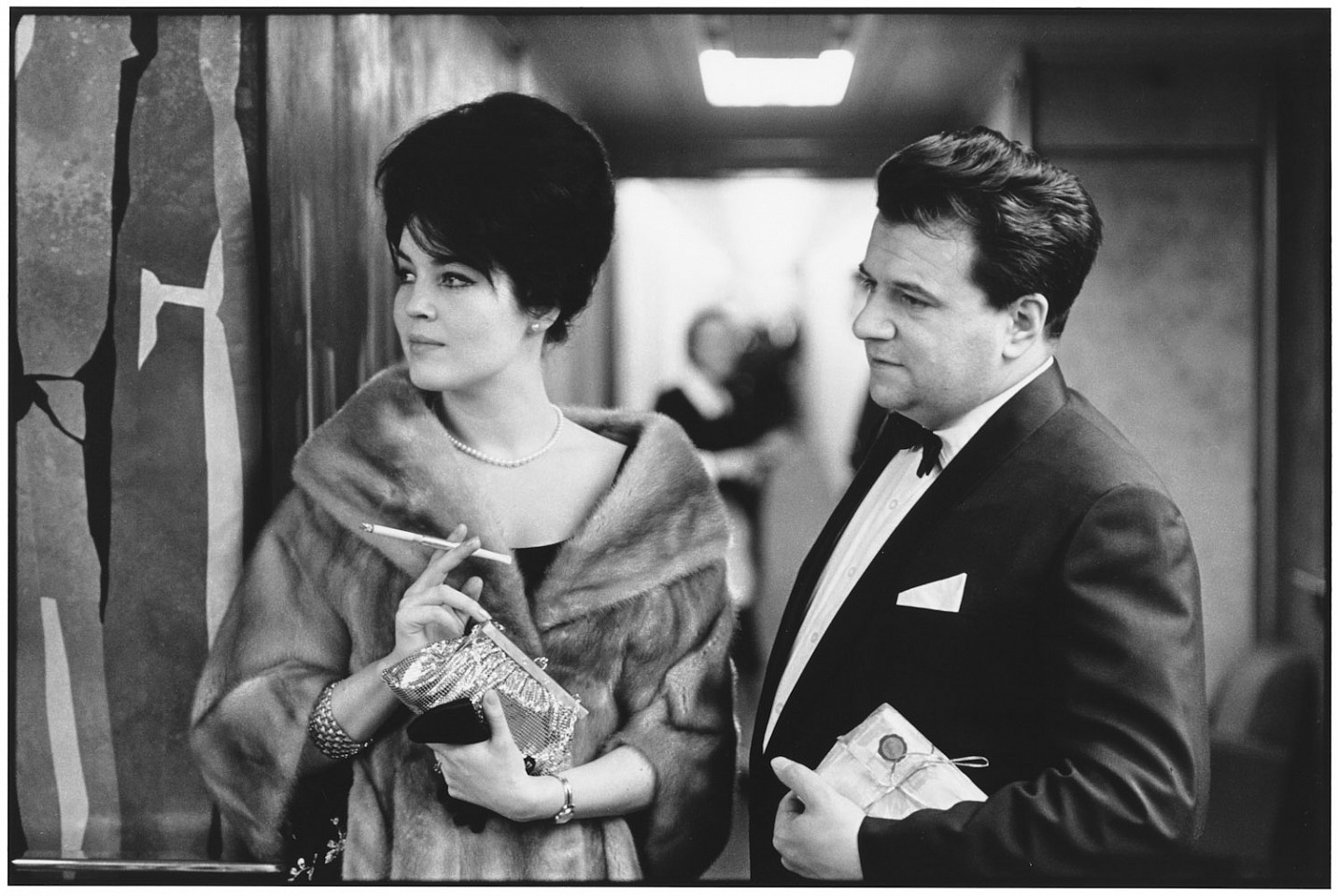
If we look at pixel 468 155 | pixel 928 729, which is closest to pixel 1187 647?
pixel 928 729

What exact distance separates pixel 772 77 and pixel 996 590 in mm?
1150

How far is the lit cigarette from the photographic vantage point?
8.09 feet

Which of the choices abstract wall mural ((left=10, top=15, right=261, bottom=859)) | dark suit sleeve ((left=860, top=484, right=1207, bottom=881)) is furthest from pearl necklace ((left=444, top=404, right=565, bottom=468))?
dark suit sleeve ((left=860, top=484, right=1207, bottom=881))

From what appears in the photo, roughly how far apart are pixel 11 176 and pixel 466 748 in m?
1.56

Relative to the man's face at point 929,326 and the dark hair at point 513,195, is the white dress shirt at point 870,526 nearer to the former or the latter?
the man's face at point 929,326

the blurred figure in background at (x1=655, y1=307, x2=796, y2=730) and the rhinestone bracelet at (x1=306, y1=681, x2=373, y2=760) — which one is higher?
the blurred figure in background at (x1=655, y1=307, x2=796, y2=730)

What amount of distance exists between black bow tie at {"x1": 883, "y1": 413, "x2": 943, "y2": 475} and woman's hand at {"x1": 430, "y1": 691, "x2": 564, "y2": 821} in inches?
36.5

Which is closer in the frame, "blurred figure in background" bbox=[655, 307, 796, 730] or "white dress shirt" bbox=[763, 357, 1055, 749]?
"white dress shirt" bbox=[763, 357, 1055, 749]

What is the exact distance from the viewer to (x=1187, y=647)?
2.26m

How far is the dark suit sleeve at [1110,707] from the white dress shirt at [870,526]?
0.28 metres

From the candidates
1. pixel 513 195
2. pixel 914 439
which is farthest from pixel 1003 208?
pixel 513 195

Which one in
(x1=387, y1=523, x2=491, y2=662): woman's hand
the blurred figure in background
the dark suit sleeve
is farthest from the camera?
the blurred figure in background

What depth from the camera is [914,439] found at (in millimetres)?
2434

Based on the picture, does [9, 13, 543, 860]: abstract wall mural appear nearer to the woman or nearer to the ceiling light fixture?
the woman
